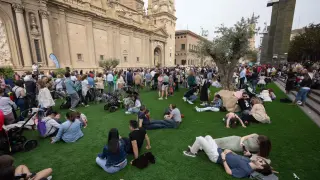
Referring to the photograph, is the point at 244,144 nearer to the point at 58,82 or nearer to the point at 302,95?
the point at 302,95

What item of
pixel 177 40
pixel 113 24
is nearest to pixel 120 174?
pixel 113 24

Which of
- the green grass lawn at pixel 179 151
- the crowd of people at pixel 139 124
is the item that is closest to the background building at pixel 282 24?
the crowd of people at pixel 139 124

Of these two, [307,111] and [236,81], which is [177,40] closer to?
[236,81]

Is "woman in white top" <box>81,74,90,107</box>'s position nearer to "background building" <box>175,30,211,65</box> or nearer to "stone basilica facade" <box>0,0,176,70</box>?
"stone basilica facade" <box>0,0,176,70</box>

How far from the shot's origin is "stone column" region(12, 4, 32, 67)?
1433 cm

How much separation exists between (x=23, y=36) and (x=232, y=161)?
20432 millimetres

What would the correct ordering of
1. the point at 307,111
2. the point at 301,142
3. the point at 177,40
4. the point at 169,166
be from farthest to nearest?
the point at 177,40 < the point at 307,111 < the point at 301,142 < the point at 169,166

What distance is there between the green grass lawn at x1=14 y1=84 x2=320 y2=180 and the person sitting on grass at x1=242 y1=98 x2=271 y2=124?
23cm

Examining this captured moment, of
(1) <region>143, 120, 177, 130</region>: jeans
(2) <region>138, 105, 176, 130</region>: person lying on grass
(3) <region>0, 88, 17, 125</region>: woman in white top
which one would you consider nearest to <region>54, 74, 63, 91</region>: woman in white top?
(3) <region>0, 88, 17, 125</region>: woman in white top

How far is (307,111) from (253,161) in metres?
6.44

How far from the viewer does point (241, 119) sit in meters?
5.89

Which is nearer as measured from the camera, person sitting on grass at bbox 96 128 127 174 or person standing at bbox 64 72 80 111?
person sitting on grass at bbox 96 128 127 174

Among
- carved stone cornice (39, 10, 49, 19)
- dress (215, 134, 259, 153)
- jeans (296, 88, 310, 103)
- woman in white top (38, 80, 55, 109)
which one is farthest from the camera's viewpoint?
carved stone cornice (39, 10, 49, 19)

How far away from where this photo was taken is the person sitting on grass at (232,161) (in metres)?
2.92
